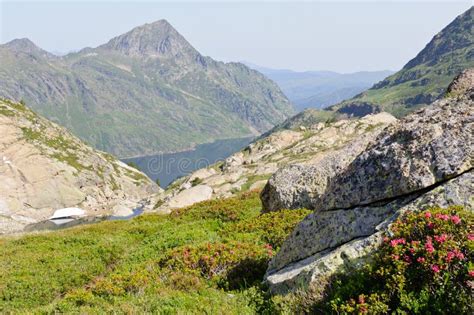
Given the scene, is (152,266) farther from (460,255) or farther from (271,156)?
(271,156)

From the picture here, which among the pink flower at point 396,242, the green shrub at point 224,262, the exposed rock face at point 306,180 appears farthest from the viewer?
the exposed rock face at point 306,180

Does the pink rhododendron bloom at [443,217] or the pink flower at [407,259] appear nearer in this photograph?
the pink flower at [407,259]

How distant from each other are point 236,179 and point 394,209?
89400mm

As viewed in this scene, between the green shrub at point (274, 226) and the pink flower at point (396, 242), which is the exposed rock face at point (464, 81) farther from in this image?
the pink flower at point (396, 242)

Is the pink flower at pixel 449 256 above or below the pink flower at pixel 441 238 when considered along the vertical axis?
below

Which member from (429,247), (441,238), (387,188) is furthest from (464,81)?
(429,247)

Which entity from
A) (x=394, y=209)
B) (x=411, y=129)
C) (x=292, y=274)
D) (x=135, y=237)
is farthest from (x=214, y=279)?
(x=135, y=237)

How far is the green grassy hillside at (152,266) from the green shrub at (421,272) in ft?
10.4

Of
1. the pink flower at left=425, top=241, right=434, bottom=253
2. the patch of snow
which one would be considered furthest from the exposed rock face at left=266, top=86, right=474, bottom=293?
the patch of snow

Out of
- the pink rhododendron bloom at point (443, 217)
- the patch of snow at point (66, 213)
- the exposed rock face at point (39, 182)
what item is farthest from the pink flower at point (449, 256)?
the patch of snow at point (66, 213)

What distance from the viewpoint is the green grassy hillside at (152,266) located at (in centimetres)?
1070

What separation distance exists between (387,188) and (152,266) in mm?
9273

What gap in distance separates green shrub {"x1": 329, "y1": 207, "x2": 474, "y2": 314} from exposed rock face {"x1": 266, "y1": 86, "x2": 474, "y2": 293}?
0.86 metres

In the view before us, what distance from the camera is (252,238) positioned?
17438 mm
